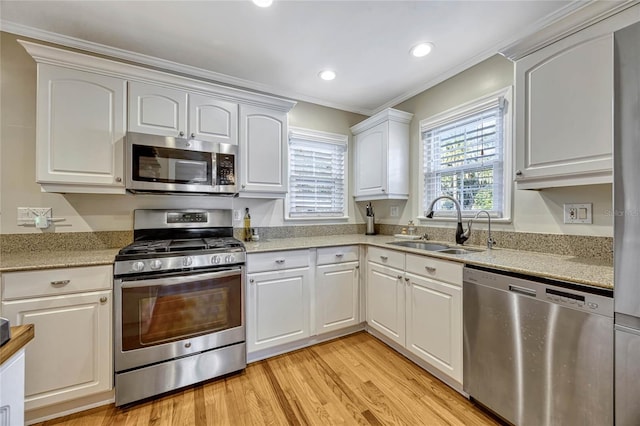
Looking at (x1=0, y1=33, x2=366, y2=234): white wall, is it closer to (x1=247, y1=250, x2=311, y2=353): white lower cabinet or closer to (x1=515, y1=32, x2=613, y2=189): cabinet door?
(x1=247, y1=250, x2=311, y2=353): white lower cabinet

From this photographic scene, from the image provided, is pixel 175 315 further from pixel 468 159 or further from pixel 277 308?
pixel 468 159

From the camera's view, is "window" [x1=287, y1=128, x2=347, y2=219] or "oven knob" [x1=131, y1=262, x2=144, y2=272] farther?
"window" [x1=287, y1=128, x2=347, y2=219]

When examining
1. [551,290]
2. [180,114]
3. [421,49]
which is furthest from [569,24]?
[180,114]

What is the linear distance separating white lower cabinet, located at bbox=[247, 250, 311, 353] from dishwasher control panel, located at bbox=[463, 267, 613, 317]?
4.36 ft

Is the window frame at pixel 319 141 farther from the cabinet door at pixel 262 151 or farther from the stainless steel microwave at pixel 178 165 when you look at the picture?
the stainless steel microwave at pixel 178 165

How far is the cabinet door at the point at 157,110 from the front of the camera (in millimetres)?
1969

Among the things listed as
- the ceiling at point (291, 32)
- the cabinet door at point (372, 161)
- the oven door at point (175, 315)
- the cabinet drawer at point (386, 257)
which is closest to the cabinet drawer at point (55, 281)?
the oven door at point (175, 315)

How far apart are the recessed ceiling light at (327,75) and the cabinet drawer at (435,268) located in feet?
5.83

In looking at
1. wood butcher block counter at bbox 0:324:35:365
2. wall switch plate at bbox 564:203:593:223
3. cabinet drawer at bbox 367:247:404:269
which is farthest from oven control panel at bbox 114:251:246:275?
wall switch plate at bbox 564:203:593:223

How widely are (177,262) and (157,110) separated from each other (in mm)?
1176

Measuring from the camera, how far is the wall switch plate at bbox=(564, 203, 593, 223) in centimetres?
162

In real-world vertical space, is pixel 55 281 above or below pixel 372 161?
below

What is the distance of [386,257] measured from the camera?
2.34 meters

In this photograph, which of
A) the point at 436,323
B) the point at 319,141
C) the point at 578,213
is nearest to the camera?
the point at 578,213
